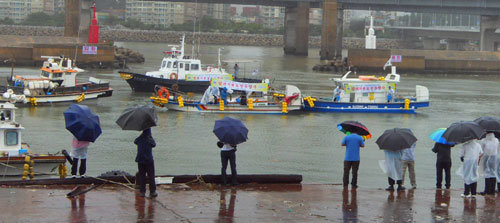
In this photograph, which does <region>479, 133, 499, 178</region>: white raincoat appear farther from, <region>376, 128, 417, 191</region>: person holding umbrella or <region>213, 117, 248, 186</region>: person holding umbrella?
<region>213, 117, 248, 186</region>: person holding umbrella

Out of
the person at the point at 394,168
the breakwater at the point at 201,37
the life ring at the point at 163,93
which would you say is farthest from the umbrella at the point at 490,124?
the breakwater at the point at 201,37

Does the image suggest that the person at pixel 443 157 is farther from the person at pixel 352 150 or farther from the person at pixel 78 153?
the person at pixel 78 153

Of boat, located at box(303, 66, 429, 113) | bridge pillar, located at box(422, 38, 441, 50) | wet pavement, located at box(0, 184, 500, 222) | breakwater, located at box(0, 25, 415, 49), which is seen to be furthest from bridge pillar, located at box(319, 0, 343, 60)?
wet pavement, located at box(0, 184, 500, 222)

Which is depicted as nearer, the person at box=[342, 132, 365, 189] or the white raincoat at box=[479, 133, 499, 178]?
the white raincoat at box=[479, 133, 499, 178]

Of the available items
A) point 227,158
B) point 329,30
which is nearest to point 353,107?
point 227,158

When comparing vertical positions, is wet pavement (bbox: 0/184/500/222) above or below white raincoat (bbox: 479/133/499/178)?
below

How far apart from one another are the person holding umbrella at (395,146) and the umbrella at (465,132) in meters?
1.16

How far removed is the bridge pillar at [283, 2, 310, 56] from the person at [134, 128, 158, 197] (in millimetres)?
89352

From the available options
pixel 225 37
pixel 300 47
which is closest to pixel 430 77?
pixel 300 47

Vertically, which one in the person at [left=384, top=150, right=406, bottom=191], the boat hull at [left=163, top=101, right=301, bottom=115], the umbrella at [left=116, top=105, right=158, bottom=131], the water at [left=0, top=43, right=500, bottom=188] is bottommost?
the water at [left=0, top=43, right=500, bottom=188]

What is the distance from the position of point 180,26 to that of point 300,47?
80.6 metres

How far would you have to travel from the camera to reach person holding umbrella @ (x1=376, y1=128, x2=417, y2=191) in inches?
655

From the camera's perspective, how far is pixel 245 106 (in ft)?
128

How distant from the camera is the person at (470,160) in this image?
619 inches
